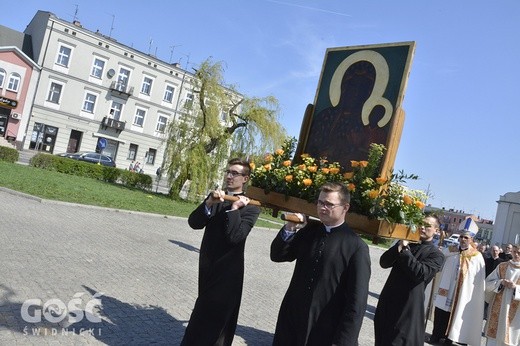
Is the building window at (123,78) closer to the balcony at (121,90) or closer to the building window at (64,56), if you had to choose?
the balcony at (121,90)

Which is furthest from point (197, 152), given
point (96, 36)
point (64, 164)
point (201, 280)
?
point (96, 36)

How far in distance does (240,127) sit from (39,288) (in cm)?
2054

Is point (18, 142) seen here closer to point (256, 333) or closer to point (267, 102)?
point (267, 102)

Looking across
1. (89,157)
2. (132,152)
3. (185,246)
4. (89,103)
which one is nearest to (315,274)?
(185,246)

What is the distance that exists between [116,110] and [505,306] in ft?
134

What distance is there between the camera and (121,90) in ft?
140

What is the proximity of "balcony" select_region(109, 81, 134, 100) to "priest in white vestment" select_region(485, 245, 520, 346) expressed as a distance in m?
39.9

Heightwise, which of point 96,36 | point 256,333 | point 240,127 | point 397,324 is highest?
point 96,36

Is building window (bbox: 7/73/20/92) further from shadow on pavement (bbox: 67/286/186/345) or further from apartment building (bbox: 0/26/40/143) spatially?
shadow on pavement (bbox: 67/286/186/345)

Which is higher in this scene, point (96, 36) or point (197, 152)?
point (96, 36)

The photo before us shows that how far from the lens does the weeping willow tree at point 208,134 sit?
947 inches

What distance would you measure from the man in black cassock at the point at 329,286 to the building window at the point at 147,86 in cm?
4339

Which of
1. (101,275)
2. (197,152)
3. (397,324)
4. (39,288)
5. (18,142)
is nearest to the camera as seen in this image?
(397,324)

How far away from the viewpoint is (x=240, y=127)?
85.2 feet
